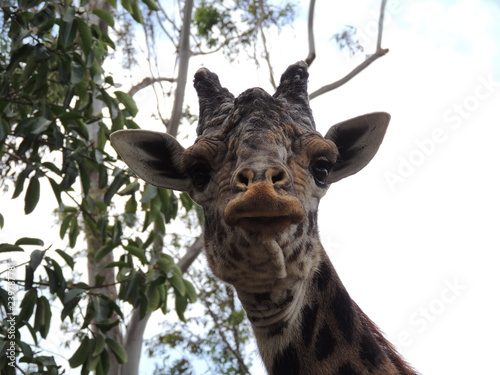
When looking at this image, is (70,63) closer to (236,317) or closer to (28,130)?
(28,130)

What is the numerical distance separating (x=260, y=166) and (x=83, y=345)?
129 inches

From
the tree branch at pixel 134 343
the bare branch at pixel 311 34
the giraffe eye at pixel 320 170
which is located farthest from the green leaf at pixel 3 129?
the bare branch at pixel 311 34

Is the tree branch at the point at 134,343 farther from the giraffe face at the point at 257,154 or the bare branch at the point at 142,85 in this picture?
the giraffe face at the point at 257,154

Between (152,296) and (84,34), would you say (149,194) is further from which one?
(84,34)

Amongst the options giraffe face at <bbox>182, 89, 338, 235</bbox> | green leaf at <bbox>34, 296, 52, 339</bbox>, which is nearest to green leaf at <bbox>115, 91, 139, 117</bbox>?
green leaf at <bbox>34, 296, 52, 339</bbox>

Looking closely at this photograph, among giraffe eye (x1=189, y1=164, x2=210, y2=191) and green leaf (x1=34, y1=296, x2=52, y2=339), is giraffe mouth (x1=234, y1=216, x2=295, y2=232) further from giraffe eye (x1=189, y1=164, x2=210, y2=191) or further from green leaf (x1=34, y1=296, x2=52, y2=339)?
green leaf (x1=34, y1=296, x2=52, y2=339)

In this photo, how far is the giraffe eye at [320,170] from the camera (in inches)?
121

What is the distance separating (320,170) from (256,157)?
484mm

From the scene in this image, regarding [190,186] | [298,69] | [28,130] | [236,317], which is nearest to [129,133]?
→ [190,186]

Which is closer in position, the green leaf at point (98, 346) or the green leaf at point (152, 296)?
the green leaf at point (98, 346)

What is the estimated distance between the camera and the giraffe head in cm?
254

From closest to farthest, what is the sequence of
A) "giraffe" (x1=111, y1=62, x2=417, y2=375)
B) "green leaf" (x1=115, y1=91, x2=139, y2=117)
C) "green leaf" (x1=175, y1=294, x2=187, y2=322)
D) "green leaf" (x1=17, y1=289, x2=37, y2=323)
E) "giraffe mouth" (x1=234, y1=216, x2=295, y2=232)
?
"giraffe mouth" (x1=234, y1=216, x2=295, y2=232)
"giraffe" (x1=111, y1=62, x2=417, y2=375)
"green leaf" (x1=17, y1=289, x2=37, y2=323)
"green leaf" (x1=115, y1=91, x2=139, y2=117)
"green leaf" (x1=175, y1=294, x2=187, y2=322)

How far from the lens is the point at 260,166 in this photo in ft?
8.55

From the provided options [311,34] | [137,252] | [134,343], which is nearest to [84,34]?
[137,252]
